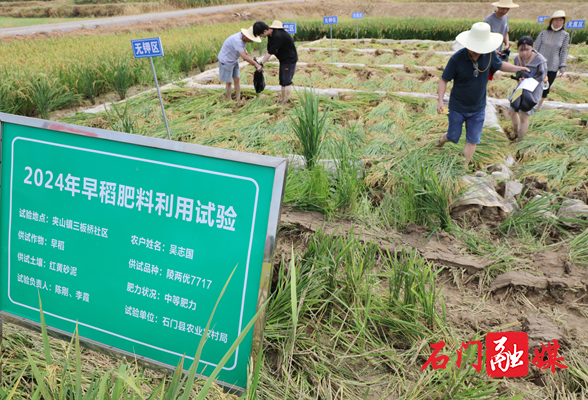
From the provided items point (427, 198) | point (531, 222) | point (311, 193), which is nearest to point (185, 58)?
point (311, 193)

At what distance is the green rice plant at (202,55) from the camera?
→ 8492 mm

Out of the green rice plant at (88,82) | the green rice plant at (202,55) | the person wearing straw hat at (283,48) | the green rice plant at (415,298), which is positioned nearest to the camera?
the green rice plant at (415,298)

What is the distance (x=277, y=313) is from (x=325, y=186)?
1122 mm

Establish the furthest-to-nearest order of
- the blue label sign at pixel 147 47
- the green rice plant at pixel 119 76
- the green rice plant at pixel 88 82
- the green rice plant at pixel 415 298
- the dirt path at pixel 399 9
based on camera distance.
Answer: the dirt path at pixel 399 9 → the green rice plant at pixel 119 76 → the green rice plant at pixel 88 82 → the blue label sign at pixel 147 47 → the green rice plant at pixel 415 298

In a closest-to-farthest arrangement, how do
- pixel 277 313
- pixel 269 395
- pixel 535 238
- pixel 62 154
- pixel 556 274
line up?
1. pixel 62 154
2. pixel 269 395
3. pixel 277 313
4. pixel 556 274
5. pixel 535 238

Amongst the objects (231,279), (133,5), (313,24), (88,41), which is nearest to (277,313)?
(231,279)

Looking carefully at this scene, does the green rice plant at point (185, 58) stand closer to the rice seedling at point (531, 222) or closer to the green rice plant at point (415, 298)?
the rice seedling at point (531, 222)

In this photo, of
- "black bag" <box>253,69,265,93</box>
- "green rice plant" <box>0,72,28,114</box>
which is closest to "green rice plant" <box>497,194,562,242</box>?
"black bag" <box>253,69,265,93</box>

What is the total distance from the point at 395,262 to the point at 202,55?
25.8 feet

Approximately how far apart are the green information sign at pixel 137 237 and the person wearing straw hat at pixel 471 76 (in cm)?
271

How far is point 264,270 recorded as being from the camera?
1.14m

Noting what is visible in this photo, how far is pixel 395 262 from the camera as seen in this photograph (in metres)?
1.82

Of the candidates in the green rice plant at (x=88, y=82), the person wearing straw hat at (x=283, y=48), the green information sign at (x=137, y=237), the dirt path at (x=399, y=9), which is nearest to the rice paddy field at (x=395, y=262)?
the green information sign at (x=137, y=237)

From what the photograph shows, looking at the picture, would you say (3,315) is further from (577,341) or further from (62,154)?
(577,341)
